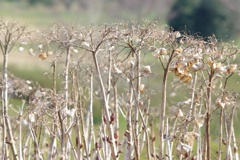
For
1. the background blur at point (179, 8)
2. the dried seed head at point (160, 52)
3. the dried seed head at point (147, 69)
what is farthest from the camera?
the background blur at point (179, 8)

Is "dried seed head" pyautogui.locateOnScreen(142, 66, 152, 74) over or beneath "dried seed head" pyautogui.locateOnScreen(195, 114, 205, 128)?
over

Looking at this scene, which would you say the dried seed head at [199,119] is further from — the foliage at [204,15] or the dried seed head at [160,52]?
the foliage at [204,15]

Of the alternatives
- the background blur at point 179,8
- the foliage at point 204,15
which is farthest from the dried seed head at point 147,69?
the foliage at point 204,15

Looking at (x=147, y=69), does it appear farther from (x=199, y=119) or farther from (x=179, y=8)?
(x=179, y=8)

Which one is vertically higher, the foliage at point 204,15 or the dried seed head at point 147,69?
the foliage at point 204,15

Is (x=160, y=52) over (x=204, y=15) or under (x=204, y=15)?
under

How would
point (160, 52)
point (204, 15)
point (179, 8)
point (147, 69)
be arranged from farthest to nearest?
1. point (179, 8)
2. point (204, 15)
3. point (147, 69)
4. point (160, 52)

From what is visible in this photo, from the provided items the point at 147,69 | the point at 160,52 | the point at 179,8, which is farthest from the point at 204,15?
the point at 160,52

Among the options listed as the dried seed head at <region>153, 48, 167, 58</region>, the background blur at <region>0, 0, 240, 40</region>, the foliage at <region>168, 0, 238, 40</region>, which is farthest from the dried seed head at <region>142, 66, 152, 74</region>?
the foliage at <region>168, 0, 238, 40</region>

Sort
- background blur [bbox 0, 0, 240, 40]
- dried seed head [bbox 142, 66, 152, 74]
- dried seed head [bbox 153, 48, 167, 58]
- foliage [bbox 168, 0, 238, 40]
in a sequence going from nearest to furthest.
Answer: dried seed head [bbox 153, 48, 167, 58], dried seed head [bbox 142, 66, 152, 74], background blur [bbox 0, 0, 240, 40], foliage [bbox 168, 0, 238, 40]

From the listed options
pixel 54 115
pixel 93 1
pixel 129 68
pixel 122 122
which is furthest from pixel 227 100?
pixel 93 1

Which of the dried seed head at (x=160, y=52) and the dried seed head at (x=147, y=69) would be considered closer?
the dried seed head at (x=160, y=52)

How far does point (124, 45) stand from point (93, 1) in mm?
12792

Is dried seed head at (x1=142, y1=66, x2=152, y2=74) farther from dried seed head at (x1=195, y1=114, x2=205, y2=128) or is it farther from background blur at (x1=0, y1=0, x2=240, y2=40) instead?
background blur at (x1=0, y1=0, x2=240, y2=40)
